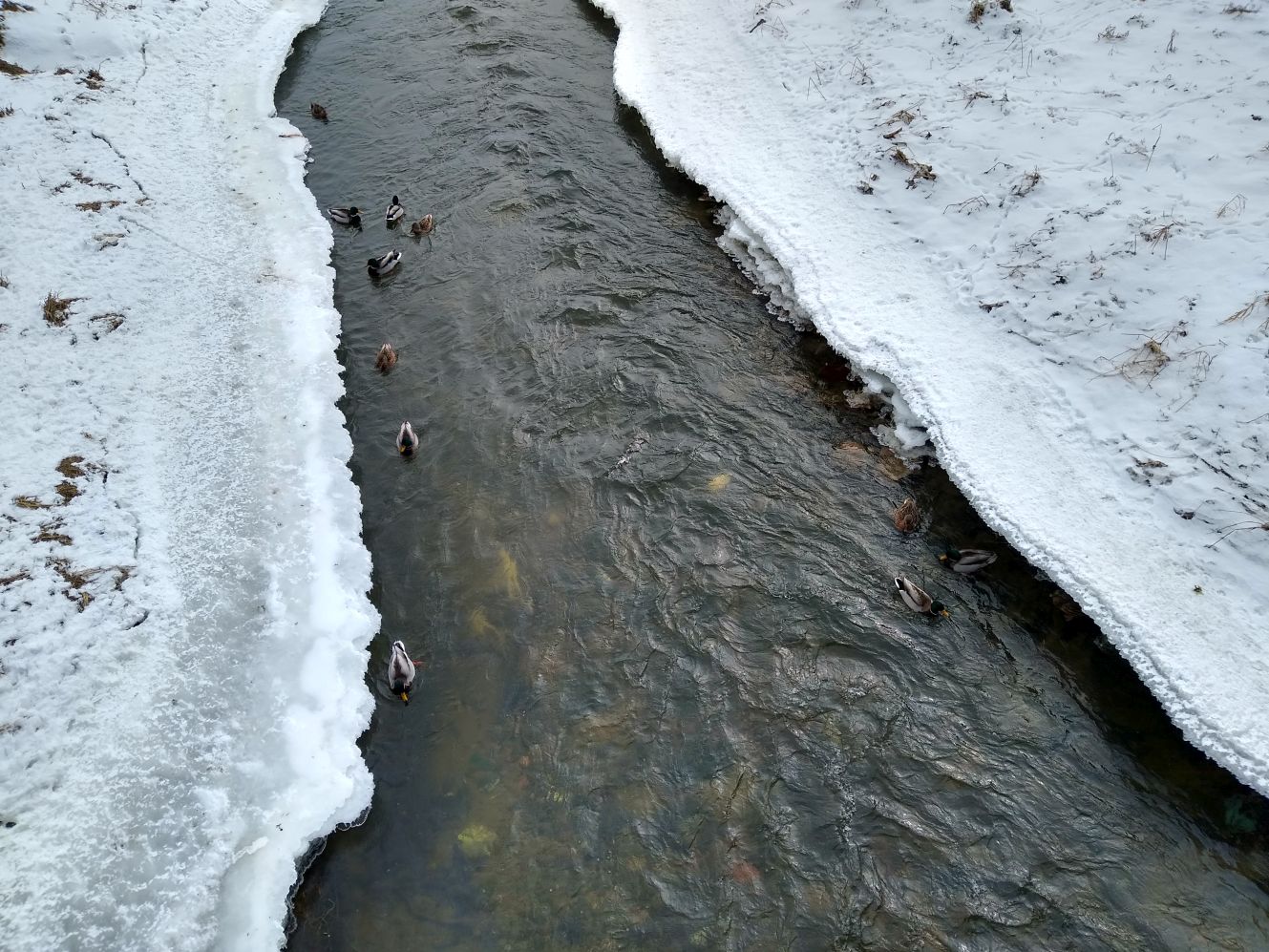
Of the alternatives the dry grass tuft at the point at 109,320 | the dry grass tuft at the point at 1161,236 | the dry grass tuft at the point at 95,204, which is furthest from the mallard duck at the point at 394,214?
the dry grass tuft at the point at 1161,236

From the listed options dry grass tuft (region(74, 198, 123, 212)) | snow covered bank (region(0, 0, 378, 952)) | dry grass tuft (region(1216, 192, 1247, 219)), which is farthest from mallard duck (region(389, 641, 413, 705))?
dry grass tuft (region(1216, 192, 1247, 219))

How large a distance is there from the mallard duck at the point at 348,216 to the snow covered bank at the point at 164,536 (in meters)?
0.33

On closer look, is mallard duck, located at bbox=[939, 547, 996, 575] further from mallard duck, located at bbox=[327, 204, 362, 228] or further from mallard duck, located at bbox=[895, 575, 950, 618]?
mallard duck, located at bbox=[327, 204, 362, 228]

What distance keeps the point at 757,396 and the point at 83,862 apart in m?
8.14

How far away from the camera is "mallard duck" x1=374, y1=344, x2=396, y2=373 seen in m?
10.3

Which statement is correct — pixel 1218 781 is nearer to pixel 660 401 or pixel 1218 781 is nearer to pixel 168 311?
pixel 660 401

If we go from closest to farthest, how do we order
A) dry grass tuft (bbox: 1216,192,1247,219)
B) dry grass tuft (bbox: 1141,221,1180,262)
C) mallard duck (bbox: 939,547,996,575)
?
mallard duck (bbox: 939,547,996,575) < dry grass tuft (bbox: 1216,192,1247,219) < dry grass tuft (bbox: 1141,221,1180,262)

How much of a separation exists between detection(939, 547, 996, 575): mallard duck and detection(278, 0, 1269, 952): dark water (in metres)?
0.14

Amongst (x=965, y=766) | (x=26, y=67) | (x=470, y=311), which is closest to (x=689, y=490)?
(x=965, y=766)

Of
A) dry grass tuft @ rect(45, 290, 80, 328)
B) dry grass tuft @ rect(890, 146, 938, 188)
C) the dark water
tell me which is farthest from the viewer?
dry grass tuft @ rect(890, 146, 938, 188)

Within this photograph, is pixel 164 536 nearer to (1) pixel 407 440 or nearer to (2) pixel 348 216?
(1) pixel 407 440

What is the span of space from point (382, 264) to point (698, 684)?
329 inches

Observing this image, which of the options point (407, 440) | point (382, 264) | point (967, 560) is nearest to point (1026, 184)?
point (967, 560)

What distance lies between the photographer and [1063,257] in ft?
31.4
